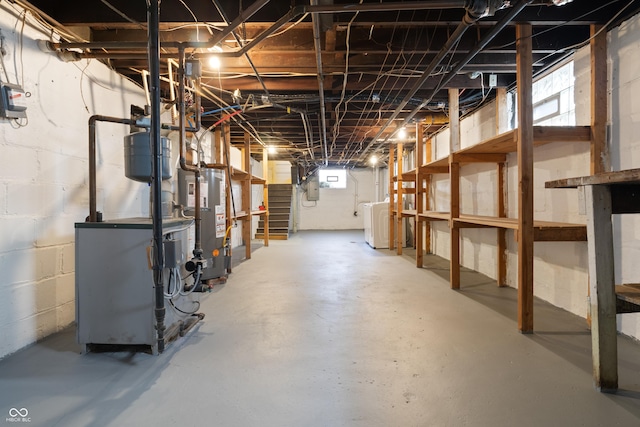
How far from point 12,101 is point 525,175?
3224 mm

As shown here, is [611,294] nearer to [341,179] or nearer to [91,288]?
[91,288]

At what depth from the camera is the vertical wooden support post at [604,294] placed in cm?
137

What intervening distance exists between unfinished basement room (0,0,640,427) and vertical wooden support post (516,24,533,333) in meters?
0.01

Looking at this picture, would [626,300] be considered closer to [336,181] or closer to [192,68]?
[192,68]

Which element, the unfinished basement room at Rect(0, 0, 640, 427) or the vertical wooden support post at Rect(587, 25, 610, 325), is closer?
the unfinished basement room at Rect(0, 0, 640, 427)

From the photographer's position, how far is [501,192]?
3.13 metres

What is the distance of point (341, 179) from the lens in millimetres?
10023

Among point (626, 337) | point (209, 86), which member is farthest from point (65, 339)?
point (626, 337)

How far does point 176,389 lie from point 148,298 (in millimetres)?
579

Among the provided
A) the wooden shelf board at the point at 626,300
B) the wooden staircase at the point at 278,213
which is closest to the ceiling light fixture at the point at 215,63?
the wooden shelf board at the point at 626,300

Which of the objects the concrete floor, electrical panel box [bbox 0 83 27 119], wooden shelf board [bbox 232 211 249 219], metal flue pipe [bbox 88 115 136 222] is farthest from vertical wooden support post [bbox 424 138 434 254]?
electrical panel box [bbox 0 83 27 119]

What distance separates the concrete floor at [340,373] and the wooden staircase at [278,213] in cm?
515

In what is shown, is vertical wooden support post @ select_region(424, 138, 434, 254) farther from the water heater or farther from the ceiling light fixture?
the ceiling light fixture

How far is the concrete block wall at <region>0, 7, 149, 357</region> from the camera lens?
5.76ft
